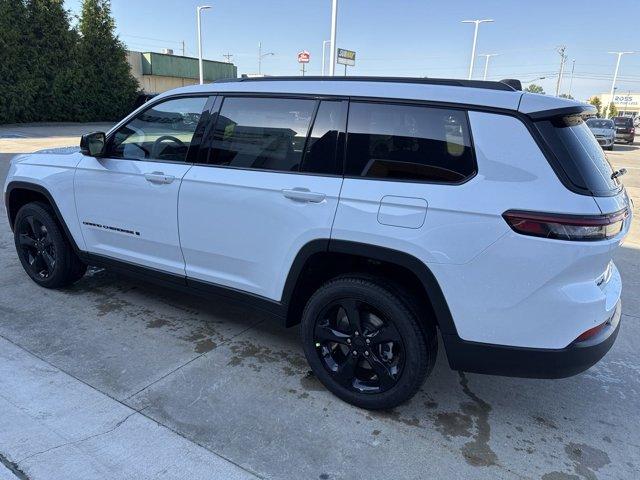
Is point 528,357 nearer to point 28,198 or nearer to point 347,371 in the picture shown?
point 347,371

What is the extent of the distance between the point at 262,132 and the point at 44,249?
2543mm

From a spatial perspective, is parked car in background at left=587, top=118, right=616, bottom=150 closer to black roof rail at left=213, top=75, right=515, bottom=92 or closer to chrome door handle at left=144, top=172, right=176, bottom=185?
black roof rail at left=213, top=75, right=515, bottom=92

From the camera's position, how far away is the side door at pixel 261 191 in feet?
9.04

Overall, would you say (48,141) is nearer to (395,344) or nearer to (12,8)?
(12,8)

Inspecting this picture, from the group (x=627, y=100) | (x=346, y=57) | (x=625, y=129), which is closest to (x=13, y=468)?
(x=346, y=57)

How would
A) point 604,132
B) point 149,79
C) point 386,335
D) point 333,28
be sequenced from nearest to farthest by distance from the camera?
point 386,335, point 333,28, point 604,132, point 149,79

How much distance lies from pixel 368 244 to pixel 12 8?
2865 centimetres

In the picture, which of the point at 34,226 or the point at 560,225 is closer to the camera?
the point at 560,225

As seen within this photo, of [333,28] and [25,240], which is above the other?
[333,28]

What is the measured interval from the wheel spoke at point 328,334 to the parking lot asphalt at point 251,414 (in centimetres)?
37

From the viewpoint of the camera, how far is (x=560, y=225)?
2.14 m

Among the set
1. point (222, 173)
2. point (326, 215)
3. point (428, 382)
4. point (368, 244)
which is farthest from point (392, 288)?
point (222, 173)

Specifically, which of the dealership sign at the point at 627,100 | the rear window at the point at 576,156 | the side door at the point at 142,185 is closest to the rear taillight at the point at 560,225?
the rear window at the point at 576,156

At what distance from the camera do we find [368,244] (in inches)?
100.0
